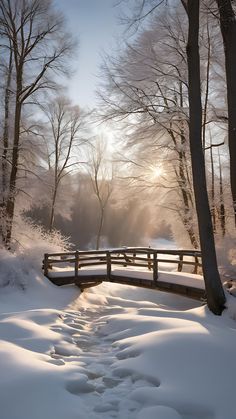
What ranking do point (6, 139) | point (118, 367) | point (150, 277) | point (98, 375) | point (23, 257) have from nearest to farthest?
1. point (98, 375)
2. point (118, 367)
3. point (150, 277)
4. point (23, 257)
5. point (6, 139)

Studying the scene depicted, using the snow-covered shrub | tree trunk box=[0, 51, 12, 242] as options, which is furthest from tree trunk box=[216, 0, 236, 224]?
tree trunk box=[0, 51, 12, 242]

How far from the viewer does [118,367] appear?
5.54 meters

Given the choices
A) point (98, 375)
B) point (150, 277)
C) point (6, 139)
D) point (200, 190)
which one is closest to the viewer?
point (98, 375)

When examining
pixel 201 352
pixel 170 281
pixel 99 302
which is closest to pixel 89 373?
pixel 201 352

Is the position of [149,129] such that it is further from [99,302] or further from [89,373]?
[89,373]

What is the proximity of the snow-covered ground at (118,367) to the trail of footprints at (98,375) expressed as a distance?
0.04ft

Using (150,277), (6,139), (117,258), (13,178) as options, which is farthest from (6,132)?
(150,277)

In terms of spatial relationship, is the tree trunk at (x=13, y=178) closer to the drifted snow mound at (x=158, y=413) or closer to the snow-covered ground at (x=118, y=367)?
the snow-covered ground at (x=118, y=367)

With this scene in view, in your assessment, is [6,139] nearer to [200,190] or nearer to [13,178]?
[13,178]

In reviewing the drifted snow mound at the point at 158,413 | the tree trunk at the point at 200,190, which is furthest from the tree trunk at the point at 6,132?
the drifted snow mound at the point at 158,413

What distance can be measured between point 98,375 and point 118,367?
34 centimetres

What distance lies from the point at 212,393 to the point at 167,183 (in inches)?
535

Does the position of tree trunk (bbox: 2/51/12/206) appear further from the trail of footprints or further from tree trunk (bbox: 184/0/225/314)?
the trail of footprints

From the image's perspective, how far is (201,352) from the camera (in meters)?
5.79
